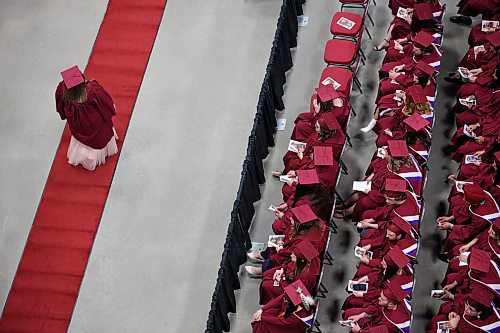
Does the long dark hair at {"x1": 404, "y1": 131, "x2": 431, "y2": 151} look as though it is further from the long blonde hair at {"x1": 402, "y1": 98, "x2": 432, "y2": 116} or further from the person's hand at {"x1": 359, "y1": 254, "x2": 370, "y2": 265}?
the person's hand at {"x1": 359, "y1": 254, "x2": 370, "y2": 265}

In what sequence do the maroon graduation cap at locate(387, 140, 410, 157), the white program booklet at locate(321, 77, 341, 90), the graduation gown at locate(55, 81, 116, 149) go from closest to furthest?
the maroon graduation cap at locate(387, 140, 410, 157) → the graduation gown at locate(55, 81, 116, 149) → the white program booklet at locate(321, 77, 341, 90)

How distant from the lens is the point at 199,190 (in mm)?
11133

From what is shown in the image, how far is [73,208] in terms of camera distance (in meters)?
11.2

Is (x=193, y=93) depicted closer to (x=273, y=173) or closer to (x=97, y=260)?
(x=273, y=173)

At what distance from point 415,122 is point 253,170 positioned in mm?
1950

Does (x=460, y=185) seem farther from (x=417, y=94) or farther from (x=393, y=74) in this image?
(x=393, y=74)

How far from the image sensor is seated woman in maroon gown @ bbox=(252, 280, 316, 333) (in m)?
9.32

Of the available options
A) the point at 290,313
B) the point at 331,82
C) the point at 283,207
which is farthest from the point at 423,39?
the point at 290,313

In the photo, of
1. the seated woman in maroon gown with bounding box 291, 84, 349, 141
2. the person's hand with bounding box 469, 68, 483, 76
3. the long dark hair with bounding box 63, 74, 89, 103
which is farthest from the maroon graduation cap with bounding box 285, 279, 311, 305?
the person's hand with bounding box 469, 68, 483, 76

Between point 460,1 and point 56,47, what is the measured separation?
5596 mm

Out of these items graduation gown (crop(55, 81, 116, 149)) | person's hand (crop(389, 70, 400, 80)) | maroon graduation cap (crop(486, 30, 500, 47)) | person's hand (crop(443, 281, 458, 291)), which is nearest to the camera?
person's hand (crop(443, 281, 458, 291))

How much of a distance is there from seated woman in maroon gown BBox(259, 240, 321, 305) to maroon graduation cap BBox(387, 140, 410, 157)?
57.0 inches

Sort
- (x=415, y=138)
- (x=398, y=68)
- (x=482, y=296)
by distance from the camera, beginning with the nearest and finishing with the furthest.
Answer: (x=482, y=296)
(x=415, y=138)
(x=398, y=68)

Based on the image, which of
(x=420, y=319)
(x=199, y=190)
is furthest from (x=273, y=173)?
(x=420, y=319)
